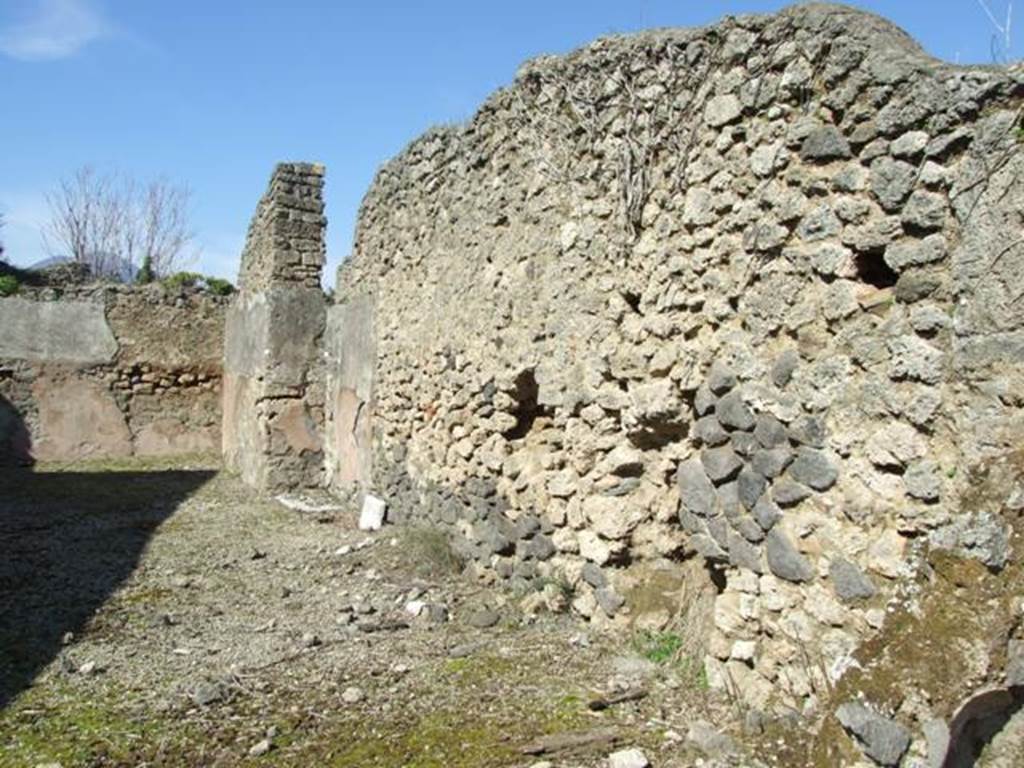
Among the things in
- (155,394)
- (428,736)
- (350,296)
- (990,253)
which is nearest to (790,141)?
(990,253)

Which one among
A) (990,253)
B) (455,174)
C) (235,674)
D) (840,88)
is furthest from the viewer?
(455,174)

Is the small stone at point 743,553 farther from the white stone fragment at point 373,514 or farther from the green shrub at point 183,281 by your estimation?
the green shrub at point 183,281

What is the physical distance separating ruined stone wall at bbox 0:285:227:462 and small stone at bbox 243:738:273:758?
8587 millimetres

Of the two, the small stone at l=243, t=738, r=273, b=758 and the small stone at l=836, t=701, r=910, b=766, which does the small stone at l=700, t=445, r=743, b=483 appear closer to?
the small stone at l=836, t=701, r=910, b=766

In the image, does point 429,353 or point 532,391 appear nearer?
point 532,391

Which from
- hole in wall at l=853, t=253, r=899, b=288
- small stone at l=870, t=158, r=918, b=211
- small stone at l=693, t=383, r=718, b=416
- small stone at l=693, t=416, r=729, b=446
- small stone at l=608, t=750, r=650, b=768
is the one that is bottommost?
small stone at l=608, t=750, r=650, b=768

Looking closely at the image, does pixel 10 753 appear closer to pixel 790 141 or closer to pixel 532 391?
pixel 532 391

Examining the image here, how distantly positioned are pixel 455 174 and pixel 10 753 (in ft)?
13.5

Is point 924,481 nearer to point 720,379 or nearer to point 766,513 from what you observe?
point 766,513

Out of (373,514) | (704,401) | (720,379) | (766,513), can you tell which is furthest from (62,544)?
(766,513)

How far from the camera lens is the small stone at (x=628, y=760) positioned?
285 cm

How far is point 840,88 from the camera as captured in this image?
2980mm

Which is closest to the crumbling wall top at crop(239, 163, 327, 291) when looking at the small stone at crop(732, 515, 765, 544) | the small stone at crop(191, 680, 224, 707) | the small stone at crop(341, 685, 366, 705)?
the small stone at crop(191, 680, 224, 707)

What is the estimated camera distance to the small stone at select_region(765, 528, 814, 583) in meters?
3.04
